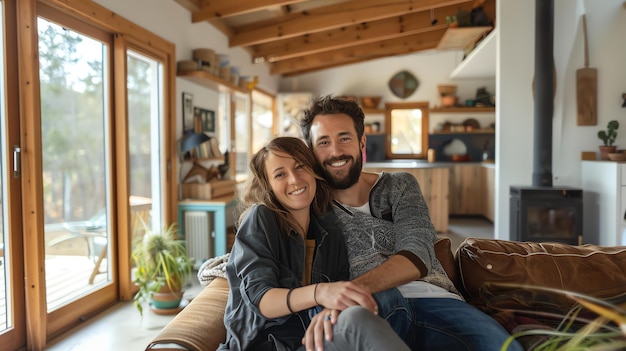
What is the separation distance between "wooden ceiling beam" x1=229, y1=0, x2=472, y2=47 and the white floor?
339cm

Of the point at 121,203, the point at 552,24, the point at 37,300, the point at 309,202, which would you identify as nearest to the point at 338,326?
the point at 309,202

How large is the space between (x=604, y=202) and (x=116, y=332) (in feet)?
13.0

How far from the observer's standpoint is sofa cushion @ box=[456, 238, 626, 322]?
5.75ft

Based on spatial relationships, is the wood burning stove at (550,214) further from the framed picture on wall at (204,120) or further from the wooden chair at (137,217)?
the wooden chair at (137,217)

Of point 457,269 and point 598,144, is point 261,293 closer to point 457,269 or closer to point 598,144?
point 457,269

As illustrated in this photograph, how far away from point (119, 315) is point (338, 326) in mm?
2489

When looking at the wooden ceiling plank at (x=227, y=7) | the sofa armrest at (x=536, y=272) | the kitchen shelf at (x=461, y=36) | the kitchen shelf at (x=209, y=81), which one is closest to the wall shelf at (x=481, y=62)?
the kitchen shelf at (x=461, y=36)

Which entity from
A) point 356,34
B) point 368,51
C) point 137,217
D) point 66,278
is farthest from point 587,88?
point 66,278

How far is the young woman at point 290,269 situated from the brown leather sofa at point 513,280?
0.52 ft

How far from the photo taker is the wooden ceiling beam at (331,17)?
5629 mm

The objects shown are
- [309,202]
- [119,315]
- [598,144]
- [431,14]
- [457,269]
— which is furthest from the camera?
[431,14]

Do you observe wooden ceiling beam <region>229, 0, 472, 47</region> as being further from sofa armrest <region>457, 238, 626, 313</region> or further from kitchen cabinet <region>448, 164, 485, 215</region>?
sofa armrest <region>457, 238, 626, 313</region>

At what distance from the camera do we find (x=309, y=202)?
174 cm

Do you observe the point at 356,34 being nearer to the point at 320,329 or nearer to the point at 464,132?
the point at 464,132
